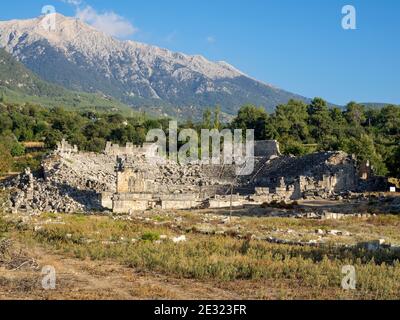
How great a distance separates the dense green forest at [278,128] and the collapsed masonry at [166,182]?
39.7 feet

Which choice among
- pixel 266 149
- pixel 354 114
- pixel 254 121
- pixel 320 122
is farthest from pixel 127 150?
pixel 354 114

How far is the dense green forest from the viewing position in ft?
241

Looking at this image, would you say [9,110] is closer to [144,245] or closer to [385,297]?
[144,245]

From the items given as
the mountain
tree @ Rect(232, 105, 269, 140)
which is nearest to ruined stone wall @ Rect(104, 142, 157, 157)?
tree @ Rect(232, 105, 269, 140)

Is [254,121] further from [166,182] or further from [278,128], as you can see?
[166,182]

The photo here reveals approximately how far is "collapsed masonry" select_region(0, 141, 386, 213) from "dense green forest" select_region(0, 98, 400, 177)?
12110mm

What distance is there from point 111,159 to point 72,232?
33.3m

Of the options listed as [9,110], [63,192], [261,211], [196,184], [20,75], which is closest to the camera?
[261,211]

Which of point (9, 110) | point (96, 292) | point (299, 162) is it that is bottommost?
point (96, 292)

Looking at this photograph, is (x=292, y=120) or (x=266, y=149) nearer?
(x=266, y=149)

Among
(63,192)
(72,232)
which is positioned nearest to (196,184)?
(63,192)

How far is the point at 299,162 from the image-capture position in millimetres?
54594

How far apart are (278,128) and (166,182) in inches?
1139

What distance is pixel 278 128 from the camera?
7731 cm
